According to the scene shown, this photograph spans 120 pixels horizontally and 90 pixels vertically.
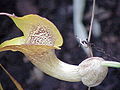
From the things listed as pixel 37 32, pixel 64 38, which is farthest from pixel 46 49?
pixel 64 38

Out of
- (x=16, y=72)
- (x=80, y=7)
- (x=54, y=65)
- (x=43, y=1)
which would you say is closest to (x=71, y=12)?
(x=43, y=1)

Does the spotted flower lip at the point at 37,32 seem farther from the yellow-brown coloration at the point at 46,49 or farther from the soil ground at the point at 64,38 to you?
the soil ground at the point at 64,38

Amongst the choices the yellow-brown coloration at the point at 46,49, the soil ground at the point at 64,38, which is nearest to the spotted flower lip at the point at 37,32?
the yellow-brown coloration at the point at 46,49

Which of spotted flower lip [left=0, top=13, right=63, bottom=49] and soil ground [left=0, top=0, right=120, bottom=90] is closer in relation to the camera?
spotted flower lip [left=0, top=13, right=63, bottom=49]

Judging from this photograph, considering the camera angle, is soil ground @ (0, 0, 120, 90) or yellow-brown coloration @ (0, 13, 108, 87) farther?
soil ground @ (0, 0, 120, 90)

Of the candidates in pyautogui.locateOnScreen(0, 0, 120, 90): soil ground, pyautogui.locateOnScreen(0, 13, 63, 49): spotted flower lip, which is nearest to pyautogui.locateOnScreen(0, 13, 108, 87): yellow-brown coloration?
pyautogui.locateOnScreen(0, 13, 63, 49): spotted flower lip

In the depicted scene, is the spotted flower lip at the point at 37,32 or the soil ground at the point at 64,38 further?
the soil ground at the point at 64,38

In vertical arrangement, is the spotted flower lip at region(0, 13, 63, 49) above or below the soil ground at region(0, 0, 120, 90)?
above

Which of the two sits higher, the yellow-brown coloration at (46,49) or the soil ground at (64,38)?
the yellow-brown coloration at (46,49)

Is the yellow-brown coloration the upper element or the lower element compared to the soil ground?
upper

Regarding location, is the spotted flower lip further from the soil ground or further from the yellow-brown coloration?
the soil ground

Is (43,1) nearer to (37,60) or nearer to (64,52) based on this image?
(64,52)
